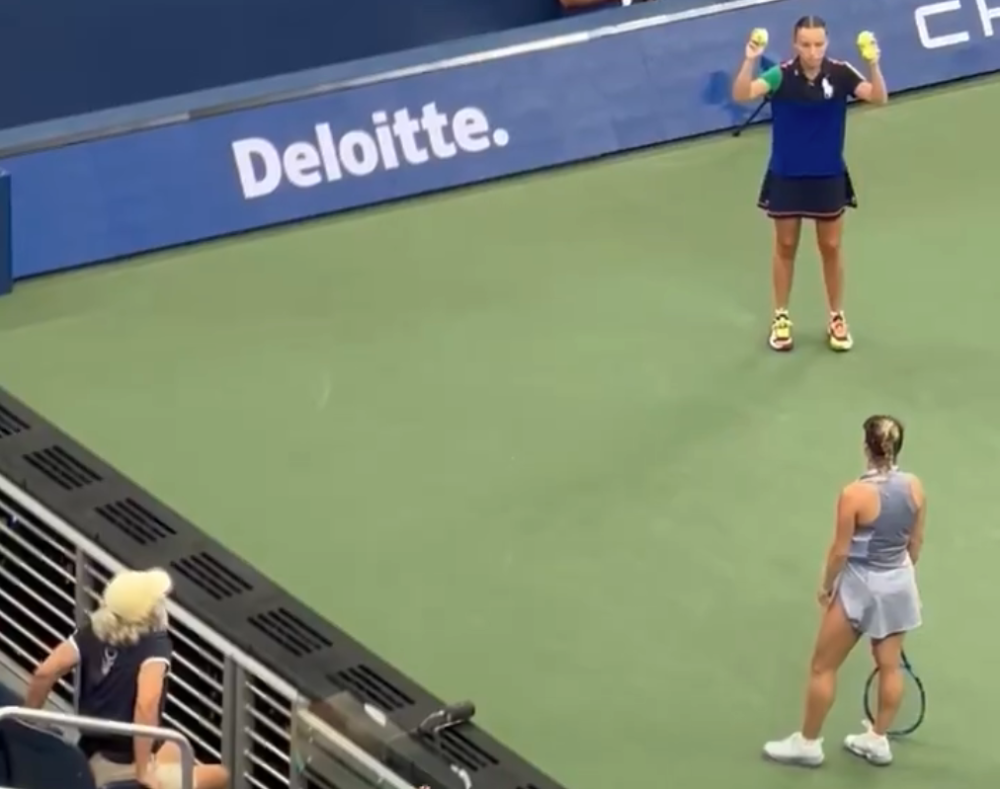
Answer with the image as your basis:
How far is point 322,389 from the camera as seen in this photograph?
10.6 meters

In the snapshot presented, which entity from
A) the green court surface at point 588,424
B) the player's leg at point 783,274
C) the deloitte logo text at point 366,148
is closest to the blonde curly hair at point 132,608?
the green court surface at point 588,424

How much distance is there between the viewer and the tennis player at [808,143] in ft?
33.8

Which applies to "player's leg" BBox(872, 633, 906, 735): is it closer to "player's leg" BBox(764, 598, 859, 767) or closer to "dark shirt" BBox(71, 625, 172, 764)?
"player's leg" BBox(764, 598, 859, 767)

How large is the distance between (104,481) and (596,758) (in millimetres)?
1890

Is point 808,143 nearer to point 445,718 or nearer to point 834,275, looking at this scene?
point 834,275

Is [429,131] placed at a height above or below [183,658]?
above

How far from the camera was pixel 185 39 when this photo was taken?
13.8m

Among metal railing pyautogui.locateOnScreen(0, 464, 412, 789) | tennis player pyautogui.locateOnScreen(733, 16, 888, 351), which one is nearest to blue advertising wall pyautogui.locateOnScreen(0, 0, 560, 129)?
tennis player pyautogui.locateOnScreen(733, 16, 888, 351)

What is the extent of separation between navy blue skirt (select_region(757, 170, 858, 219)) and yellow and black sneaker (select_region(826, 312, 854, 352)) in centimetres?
54

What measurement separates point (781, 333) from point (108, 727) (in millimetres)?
4796

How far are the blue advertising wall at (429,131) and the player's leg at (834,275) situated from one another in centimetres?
230

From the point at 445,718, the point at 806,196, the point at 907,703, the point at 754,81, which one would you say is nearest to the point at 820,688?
the point at 907,703

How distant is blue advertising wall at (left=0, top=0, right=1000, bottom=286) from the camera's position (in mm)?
11688

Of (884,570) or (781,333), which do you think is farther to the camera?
(781,333)
